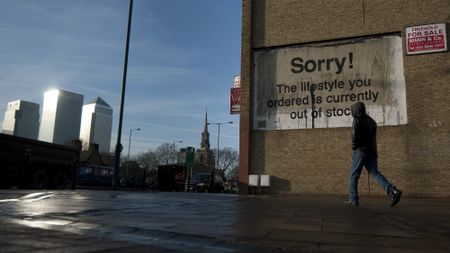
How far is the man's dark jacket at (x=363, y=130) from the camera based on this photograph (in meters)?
8.83

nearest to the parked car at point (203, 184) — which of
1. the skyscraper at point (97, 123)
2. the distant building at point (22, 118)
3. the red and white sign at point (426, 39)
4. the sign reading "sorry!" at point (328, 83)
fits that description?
the sign reading "sorry!" at point (328, 83)

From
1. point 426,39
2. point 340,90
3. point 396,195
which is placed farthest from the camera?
point 340,90

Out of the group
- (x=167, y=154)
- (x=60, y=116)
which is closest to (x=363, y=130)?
(x=167, y=154)

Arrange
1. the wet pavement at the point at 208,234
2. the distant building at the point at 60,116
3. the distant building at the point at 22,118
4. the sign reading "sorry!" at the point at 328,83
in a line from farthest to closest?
the distant building at the point at 60,116, the distant building at the point at 22,118, the sign reading "sorry!" at the point at 328,83, the wet pavement at the point at 208,234

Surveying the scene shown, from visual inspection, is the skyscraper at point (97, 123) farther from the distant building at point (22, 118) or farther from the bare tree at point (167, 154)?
the bare tree at point (167, 154)

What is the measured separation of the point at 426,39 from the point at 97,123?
349ft

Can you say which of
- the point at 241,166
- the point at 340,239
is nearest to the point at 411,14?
the point at 241,166

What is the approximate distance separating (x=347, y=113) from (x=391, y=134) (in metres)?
1.95

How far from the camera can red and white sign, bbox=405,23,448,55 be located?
17.7 metres

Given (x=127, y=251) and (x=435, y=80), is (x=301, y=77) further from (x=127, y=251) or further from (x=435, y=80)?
(x=127, y=251)

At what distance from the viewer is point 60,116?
108688mm

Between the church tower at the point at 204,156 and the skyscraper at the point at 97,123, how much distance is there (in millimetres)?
25146

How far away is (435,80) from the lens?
690 inches

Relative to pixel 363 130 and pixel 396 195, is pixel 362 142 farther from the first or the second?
pixel 396 195
